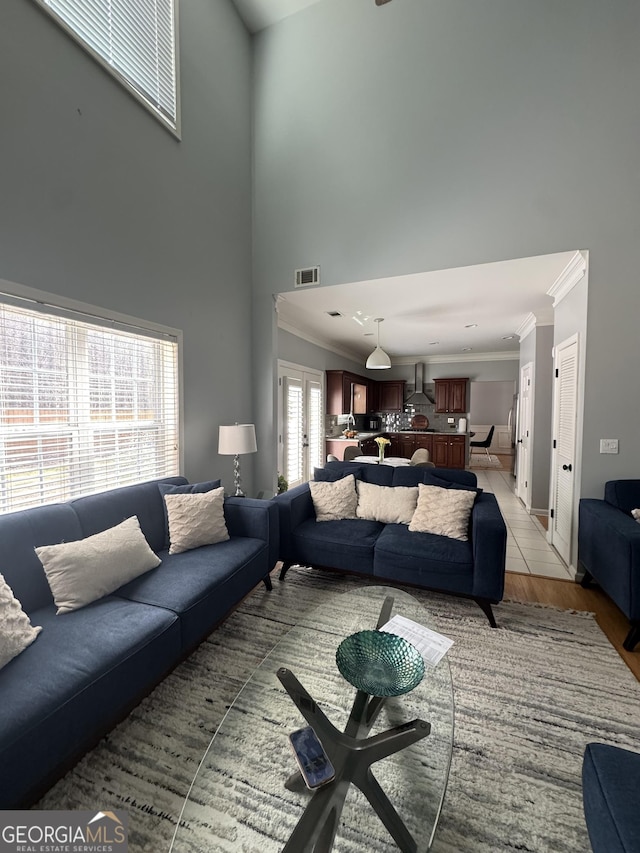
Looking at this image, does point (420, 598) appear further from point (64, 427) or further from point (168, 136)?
point (168, 136)

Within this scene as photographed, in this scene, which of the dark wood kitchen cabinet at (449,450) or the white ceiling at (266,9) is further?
the dark wood kitchen cabinet at (449,450)

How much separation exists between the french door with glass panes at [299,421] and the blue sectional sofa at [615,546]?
11.1 feet

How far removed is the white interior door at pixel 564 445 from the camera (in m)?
3.20

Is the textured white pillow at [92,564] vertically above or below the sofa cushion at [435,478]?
below

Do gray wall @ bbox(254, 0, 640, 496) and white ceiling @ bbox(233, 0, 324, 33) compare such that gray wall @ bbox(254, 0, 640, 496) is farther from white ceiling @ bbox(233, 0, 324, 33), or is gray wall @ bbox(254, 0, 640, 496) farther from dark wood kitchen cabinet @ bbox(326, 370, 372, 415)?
dark wood kitchen cabinet @ bbox(326, 370, 372, 415)

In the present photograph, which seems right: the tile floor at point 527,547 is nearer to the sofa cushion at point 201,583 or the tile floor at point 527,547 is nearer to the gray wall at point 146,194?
the sofa cushion at point 201,583

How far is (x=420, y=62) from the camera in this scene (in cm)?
331

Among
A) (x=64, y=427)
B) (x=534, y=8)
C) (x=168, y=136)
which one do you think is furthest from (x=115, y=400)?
(x=534, y=8)

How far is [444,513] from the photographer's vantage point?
8.94 ft

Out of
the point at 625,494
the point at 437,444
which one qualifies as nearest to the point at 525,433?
the point at 625,494

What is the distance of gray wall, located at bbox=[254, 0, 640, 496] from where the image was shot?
9.23 feet

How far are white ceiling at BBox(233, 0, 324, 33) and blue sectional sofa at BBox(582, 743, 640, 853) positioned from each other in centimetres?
620

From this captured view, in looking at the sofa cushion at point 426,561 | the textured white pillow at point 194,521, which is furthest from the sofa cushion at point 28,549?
the sofa cushion at point 426,561

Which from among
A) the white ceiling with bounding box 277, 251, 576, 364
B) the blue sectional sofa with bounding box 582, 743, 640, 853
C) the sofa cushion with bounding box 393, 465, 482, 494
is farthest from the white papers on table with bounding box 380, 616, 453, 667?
the white ceiling with bounding box 277, 251, 576, 364
